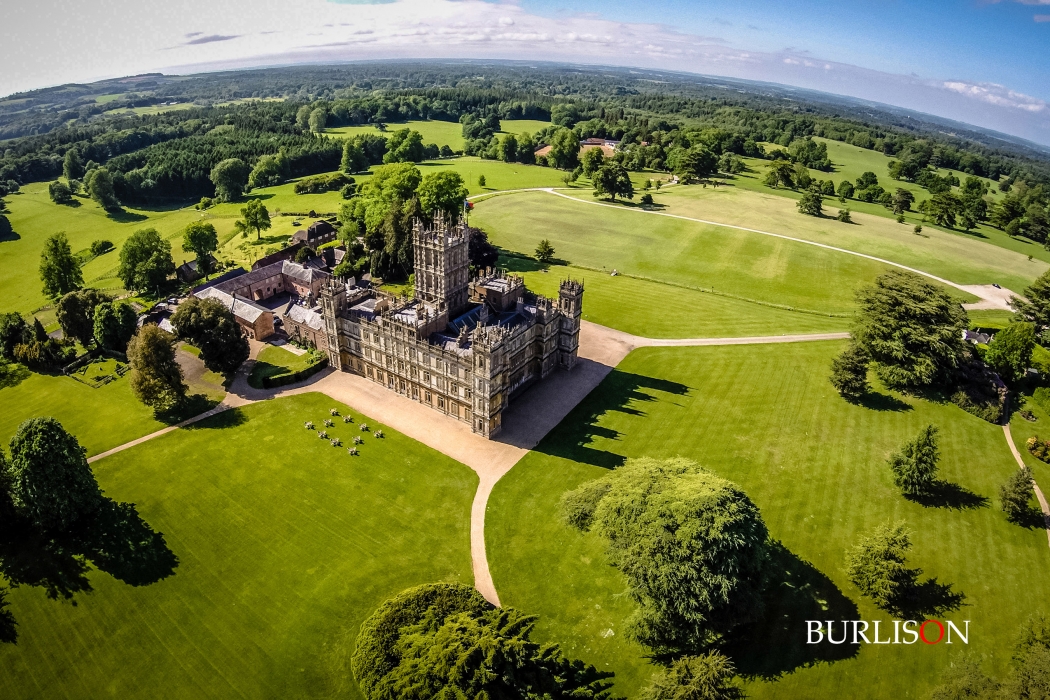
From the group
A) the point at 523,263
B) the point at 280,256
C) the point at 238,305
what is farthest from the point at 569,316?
the point at 280,256

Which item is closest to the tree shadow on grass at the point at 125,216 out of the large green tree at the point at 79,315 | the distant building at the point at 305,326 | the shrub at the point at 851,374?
the large green tree at the point at 79,315

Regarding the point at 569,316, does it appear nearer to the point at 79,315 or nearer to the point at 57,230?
the point at 79,315

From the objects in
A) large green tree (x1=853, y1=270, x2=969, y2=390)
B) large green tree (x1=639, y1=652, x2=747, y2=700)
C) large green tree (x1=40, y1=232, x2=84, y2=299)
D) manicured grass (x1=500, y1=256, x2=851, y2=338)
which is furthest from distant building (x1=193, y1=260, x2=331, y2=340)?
large green tree (x1=853, y1=270, x2=969, y2=390)

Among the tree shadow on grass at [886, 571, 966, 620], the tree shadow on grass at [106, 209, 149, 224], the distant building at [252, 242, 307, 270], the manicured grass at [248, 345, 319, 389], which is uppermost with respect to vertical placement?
the distant building at [252, 242, 307, 270]

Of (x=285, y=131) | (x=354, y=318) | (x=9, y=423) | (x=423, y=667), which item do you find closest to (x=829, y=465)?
(x=423, y=667)

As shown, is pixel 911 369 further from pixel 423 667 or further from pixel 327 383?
pixel 327 383

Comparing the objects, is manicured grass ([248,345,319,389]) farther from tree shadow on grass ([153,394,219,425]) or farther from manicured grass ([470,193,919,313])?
manicured grass ([470,193,919,313])
